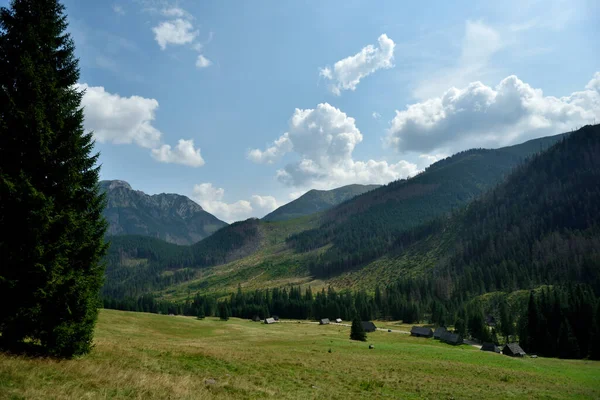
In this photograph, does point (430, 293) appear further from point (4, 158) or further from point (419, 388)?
point (4, 158)

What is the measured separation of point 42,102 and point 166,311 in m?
191

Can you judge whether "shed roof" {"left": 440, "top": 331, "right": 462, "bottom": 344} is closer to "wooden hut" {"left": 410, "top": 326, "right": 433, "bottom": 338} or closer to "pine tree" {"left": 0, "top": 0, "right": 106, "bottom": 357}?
"wooden hut" {"left": 410, "top": 326, "right": 433, "bottom": 338}

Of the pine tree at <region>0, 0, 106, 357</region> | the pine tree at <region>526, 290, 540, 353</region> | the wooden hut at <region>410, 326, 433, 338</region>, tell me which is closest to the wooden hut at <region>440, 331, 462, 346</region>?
the wooden hut at <region>410, 326, 433, 338</region>

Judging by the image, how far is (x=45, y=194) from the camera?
57.0 ft

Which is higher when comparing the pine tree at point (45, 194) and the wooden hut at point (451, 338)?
the pine tree at point (45, 194)

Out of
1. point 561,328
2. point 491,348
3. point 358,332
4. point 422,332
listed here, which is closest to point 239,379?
point 358,332

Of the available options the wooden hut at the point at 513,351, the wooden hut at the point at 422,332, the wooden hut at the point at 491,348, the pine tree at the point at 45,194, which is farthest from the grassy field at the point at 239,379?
the wooden hut at the point at 422,332

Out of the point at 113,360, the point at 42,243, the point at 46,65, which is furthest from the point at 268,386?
the point at 46,65

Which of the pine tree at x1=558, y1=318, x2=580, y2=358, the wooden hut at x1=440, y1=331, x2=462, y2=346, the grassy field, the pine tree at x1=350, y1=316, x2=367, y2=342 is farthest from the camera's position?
the wooden hut at x1=440, y1=331, x2=462, y2=346

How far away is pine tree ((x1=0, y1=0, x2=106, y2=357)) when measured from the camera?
15.8 m

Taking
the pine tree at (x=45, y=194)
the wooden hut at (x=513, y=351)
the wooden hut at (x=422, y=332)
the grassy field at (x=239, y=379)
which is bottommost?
the wooden hut at (x=422, y=332)

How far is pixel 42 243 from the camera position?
53.7 ft

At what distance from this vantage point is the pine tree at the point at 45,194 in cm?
1584

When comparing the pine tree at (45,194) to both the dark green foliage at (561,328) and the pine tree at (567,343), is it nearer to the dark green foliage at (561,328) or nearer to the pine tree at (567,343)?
the pine tree at (567,343)
